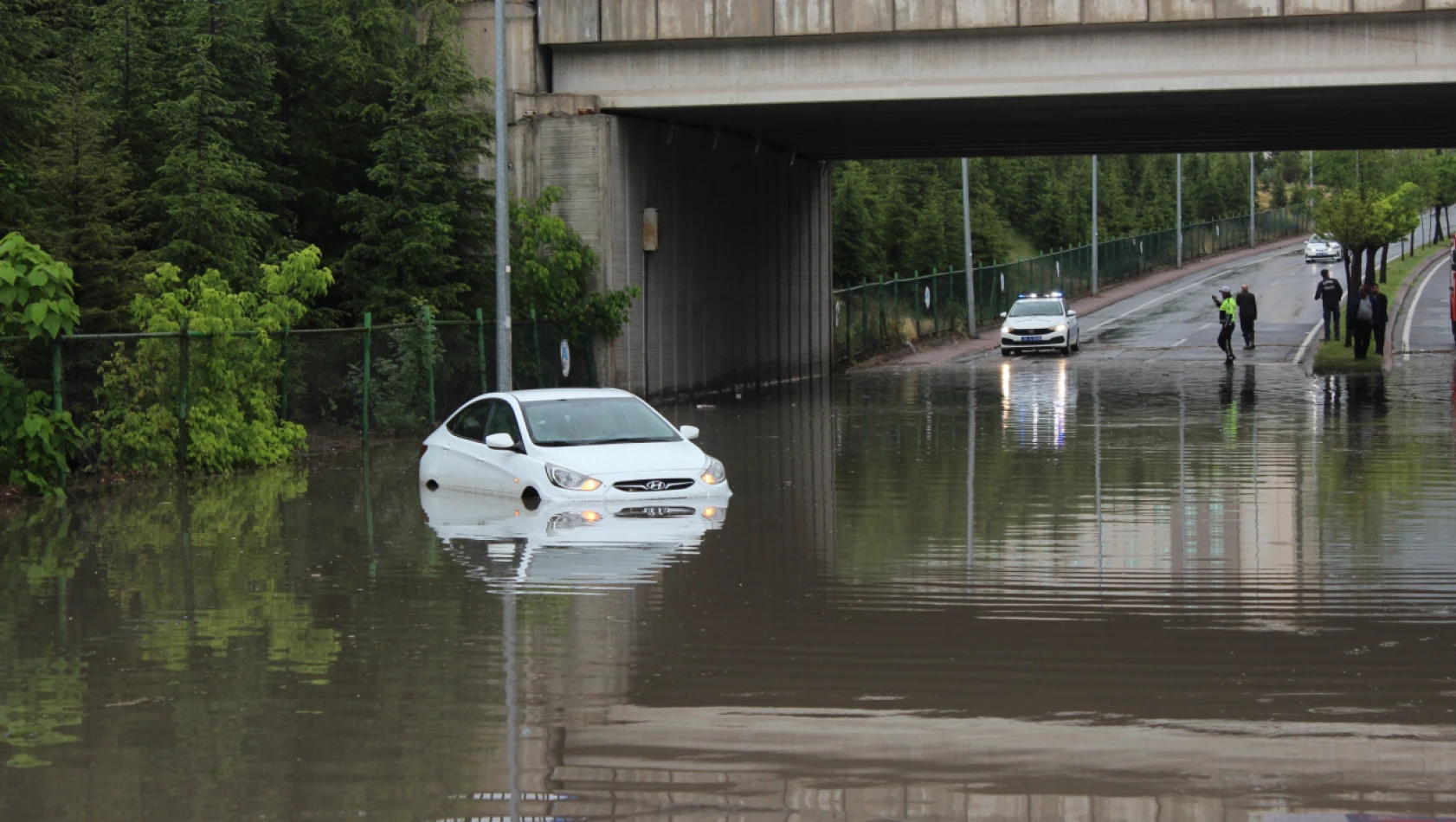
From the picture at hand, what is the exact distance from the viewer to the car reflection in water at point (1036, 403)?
82.0ft

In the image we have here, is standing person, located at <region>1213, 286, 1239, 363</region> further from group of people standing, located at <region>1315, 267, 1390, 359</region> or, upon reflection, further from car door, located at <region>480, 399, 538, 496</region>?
car door, located at <region>480, 399, 538, 496</region>

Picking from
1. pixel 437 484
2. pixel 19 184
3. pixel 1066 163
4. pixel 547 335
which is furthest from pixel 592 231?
pixel 1066 163

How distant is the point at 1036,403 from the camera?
3266cm

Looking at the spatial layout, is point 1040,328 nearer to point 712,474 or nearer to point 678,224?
point 678,224

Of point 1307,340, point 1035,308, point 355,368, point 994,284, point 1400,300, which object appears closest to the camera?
point 355,368

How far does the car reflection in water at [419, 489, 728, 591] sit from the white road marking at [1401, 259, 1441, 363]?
31.2 meters

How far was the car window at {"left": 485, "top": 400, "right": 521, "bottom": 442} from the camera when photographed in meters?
16.9

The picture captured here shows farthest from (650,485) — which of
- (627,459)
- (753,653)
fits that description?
(753,653)

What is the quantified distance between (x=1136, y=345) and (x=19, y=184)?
3884 centimetres

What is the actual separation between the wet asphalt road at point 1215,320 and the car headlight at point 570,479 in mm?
33728

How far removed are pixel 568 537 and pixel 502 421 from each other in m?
3.30

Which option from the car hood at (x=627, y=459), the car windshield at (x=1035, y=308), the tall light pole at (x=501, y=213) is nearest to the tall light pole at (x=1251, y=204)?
the car windshield at (x=1035, y=308)

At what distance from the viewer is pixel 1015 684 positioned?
8.59 m

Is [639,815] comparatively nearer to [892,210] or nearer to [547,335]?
[547,335]
